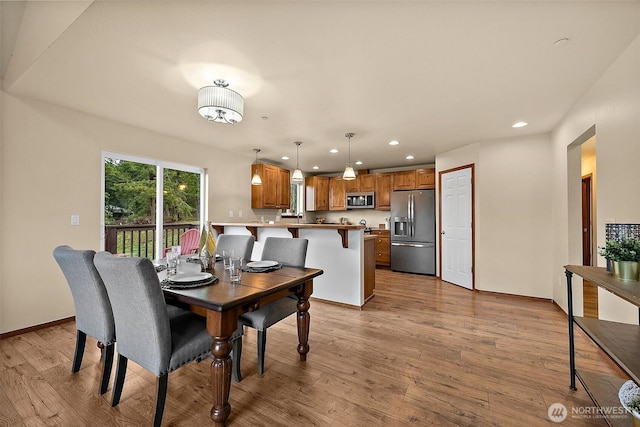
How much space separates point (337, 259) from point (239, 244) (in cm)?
138

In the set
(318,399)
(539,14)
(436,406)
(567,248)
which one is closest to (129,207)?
(318,399)

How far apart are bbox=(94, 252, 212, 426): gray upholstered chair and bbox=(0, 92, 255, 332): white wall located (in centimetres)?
204

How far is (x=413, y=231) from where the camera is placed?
549cm

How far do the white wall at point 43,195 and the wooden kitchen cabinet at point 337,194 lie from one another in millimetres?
4496

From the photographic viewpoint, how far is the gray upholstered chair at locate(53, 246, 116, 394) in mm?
1686

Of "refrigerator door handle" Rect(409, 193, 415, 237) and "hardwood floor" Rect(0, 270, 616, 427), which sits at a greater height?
"refrigerator door handle" Rect(409, 193, 415, 237)

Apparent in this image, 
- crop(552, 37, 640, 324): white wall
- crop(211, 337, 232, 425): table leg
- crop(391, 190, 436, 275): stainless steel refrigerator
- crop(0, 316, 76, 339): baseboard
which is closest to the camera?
crop(211, 337, 232, 425): table leg

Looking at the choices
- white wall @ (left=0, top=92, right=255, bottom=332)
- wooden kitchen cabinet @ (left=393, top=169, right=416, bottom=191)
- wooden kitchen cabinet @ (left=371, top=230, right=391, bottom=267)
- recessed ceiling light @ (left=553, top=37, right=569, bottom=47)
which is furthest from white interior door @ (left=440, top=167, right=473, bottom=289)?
white wall @ (left=0, top=92, right=255, bottom=332)

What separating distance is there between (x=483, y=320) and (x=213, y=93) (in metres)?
3.63

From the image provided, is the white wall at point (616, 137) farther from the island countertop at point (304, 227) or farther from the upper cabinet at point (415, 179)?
the upper cabinet at point (415, 179)

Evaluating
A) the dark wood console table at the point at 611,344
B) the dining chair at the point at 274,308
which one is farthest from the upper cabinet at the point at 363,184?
the dark wood console table at the point at 611,344

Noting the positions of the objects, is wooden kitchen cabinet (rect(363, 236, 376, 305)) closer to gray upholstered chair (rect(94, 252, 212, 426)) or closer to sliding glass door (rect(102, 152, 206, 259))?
gray upholstered chair (rect(94, 252, 212, 426))

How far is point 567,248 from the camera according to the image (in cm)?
308

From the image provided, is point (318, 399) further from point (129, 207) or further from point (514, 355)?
point (129, 207)
